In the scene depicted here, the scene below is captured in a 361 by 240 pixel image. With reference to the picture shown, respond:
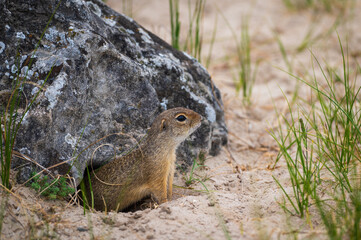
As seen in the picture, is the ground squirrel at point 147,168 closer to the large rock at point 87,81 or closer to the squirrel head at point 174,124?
the squirrel head at point 174,124

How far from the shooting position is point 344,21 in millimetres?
7137

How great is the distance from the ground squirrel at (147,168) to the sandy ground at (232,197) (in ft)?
0.95

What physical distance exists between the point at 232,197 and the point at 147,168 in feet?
2.53

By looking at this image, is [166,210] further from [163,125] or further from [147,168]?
[163,125]

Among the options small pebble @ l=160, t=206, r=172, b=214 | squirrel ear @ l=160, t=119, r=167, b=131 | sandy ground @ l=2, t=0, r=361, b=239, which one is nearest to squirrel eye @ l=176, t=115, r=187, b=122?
squirrel ear @ l=160, t=119, r=167, b=131

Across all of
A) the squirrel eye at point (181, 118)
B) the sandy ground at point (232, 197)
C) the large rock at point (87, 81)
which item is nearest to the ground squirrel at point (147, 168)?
the squirrel eye at point (181, 118)

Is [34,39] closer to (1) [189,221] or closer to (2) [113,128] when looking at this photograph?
(2) [113,128]

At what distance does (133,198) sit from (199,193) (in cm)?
58

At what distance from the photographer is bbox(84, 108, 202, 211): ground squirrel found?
348cm

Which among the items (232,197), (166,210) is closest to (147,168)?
(166,210)

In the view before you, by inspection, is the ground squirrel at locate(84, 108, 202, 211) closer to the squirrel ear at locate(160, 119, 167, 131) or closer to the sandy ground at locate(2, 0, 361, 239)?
the squirrel ear at locate(160, 119, 167, 131)

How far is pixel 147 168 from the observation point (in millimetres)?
3551

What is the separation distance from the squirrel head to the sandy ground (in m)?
0.53

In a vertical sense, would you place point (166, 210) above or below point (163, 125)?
below
